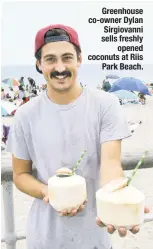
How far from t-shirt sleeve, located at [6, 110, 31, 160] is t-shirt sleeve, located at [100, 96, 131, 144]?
0.15 meters

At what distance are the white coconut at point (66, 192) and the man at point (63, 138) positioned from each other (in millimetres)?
26

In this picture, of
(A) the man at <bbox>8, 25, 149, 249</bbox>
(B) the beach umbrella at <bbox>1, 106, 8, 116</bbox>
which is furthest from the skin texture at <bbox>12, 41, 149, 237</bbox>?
(B) the beach umbrella at <bbox>1, 106, 8, 116</bbox>

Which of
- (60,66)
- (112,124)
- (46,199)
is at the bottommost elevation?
(46,199)

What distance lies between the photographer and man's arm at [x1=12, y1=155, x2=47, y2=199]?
77 centimetres

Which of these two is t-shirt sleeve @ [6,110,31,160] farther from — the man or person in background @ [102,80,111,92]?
person in background @ [102,80,111,92]

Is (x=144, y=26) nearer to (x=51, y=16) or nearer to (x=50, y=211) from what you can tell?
(x=51, y=16)

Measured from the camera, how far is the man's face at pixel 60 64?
2.46ft

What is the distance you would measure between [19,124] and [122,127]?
19 centimetres

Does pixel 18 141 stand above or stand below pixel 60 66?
Answer: below

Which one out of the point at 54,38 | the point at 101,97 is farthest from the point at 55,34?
the point at 101,97

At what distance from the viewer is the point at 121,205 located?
64cm

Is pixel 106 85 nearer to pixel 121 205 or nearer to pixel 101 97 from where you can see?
pixel 101 97

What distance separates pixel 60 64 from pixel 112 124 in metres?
0.14

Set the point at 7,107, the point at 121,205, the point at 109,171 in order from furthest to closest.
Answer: the point at 7,107, the point at 109,171, the point at 121,205
